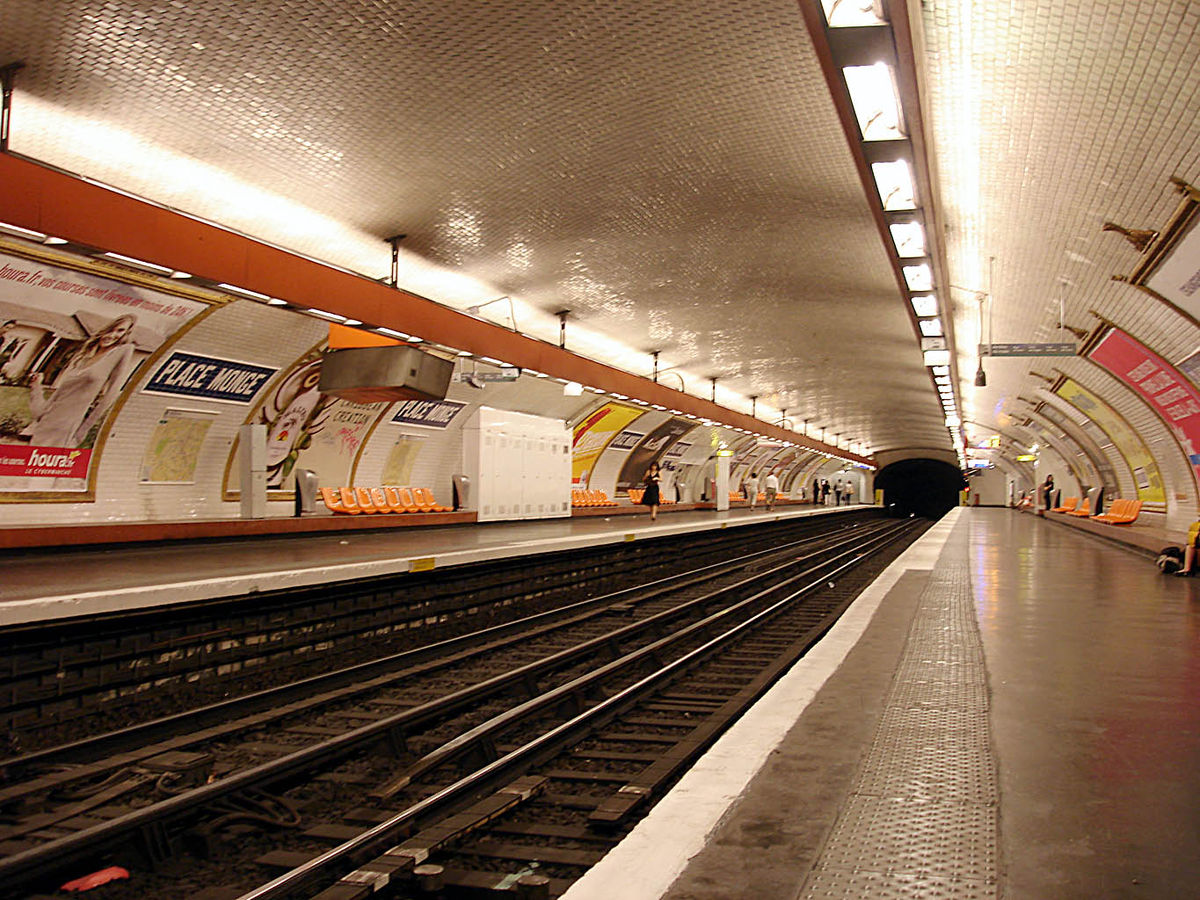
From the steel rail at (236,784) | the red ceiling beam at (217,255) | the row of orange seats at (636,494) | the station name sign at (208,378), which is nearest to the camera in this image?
the steel rail at (236,784)

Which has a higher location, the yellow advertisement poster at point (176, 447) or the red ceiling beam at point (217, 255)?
the red ceiling beam at point (217, 255)

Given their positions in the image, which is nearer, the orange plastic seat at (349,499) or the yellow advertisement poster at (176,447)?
the yellow advertisement poster at (176,447)

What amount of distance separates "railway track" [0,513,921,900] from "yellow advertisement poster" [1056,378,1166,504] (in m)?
10.8

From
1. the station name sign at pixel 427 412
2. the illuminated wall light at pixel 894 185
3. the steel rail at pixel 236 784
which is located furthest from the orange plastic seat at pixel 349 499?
the illuminated wall light at pixel 894 185

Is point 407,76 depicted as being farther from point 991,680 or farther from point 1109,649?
point 1109,649

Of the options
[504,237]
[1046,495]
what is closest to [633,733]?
[504,237]

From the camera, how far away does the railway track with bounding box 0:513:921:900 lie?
417cm

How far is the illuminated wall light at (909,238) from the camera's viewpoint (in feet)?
23.5

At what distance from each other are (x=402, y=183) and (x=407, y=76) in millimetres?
2032

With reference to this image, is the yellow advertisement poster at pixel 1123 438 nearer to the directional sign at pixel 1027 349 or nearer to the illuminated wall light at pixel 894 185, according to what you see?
the directional sign at pixel 1027 349

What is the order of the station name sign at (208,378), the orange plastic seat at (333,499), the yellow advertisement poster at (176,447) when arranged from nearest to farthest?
1. the station name sign at (208,378)
2. the yellow advertisement poster at (176,447)
3. the orange plastic seat at (333,499)

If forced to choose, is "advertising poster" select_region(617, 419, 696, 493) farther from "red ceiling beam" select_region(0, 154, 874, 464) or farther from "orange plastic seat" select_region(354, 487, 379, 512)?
"red ceiling beam" select_region(0, 154, 874, 464)

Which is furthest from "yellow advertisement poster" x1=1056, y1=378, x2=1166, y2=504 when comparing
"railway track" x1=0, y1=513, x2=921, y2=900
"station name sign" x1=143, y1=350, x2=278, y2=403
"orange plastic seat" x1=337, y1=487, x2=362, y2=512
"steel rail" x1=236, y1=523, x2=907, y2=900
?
"station name sign" x1=143, y1=350, x2=278, y2=403

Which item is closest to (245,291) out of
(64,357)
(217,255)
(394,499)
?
(217,255)
